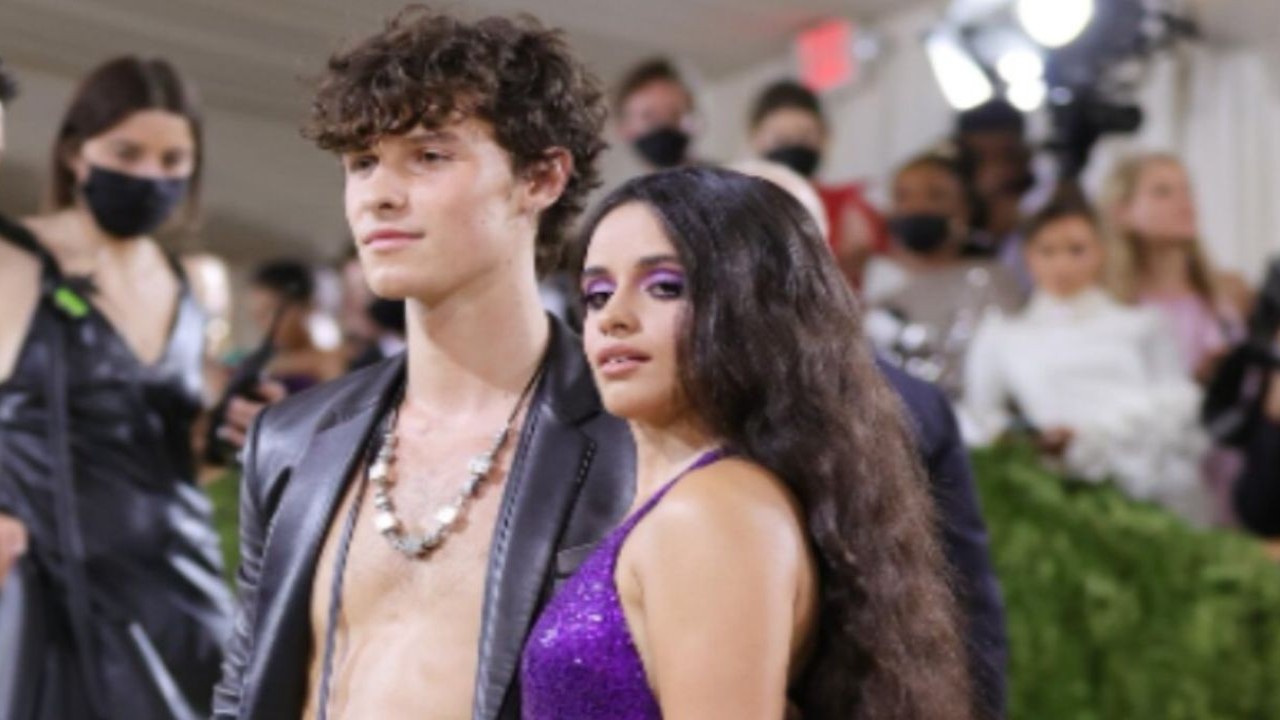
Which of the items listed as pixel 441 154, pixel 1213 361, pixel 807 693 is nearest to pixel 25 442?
pixel 441 154

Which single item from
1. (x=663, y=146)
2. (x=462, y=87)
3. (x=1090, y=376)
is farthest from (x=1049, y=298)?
(x=462, y=87)

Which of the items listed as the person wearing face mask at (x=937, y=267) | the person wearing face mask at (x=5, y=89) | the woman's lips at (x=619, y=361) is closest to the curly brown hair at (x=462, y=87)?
the person wearing face mask at (x=5, y=89)

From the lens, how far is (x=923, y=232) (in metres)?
5.14

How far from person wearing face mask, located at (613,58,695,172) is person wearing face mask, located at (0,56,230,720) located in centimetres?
129

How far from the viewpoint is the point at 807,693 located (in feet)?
6.27

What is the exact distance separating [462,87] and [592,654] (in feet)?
2.52

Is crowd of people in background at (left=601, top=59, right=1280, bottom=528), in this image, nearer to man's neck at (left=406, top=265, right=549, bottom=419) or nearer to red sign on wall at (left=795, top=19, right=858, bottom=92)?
red sign on wall at (left=795, top=19, right=858, bottom=92)

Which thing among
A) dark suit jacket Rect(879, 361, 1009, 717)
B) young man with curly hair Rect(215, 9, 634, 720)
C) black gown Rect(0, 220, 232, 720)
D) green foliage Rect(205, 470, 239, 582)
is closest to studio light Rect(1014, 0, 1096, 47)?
green foliage Rect(205, 470, 239, 582)

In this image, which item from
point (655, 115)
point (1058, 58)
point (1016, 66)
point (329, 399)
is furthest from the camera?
point (1016, 66)

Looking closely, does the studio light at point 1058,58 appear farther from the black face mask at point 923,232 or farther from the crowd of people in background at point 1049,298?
the black face mask at point 923,232

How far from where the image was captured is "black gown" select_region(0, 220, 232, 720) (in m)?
2.94

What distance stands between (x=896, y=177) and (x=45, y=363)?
9.08ft

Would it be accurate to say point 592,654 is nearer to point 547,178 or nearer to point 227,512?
point 547,178

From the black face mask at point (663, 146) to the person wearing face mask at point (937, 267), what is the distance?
0.76 metres
